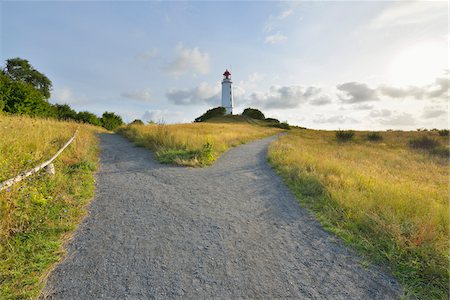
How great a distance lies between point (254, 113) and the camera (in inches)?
2591

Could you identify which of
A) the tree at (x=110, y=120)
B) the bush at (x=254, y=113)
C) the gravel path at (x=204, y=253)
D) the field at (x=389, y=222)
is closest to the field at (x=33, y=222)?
the gravel path at (x=204, y=253)

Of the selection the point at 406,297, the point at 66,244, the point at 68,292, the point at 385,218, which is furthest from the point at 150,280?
the point at 385,218

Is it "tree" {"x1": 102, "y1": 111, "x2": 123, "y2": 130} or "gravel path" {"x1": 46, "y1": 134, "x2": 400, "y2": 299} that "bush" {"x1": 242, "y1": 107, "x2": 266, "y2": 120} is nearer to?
"tree" {"x1": 102, "y1": 111, "x2": 123, "y2": 130}

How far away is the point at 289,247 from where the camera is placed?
11.5 ft

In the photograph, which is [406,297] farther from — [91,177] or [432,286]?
[91,177]

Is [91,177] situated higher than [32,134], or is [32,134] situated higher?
[32,134]

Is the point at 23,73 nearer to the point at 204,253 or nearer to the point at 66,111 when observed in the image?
the point at 66,111

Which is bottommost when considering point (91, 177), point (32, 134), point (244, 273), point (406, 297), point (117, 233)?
point (406, 297)

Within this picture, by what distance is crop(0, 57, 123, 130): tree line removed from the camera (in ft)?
53.9

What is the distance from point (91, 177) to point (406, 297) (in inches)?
273

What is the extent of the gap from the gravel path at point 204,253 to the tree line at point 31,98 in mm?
14991

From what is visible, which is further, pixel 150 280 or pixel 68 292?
pixel 150 280

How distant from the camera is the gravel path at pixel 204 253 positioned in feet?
8.52

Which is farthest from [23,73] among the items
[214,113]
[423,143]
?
[423,143]
